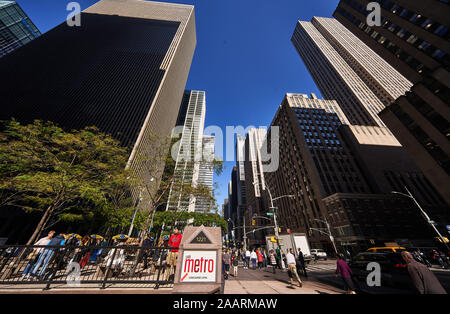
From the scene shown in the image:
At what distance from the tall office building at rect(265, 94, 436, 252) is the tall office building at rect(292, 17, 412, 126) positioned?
15168 mm

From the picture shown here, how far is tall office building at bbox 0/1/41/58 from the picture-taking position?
80375mm

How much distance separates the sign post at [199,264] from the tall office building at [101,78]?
3179 centimetres

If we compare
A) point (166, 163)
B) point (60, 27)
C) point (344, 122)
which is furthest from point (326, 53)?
point (60, 27)

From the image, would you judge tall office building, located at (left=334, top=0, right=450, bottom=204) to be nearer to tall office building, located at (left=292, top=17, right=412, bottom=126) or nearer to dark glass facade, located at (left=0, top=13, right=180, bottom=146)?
dark glass facade, located at (left=0, top=13, right=180, bottom=146)

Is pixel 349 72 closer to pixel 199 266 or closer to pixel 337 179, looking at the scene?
pixel 337 179

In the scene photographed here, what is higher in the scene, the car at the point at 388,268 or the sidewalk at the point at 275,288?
the car at the point at 388,268

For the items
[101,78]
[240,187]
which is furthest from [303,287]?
[240,187]

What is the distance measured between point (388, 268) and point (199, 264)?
493 inches

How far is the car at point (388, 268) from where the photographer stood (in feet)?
29.1

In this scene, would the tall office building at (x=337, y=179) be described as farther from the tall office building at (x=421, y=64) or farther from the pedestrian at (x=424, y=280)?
the pedestrian at (x=424, y=280)

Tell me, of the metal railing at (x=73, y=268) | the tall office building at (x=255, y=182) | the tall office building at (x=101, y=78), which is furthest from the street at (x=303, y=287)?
the tall office building at (x=255, y=182)

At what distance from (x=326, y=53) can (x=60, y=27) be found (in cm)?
13289
